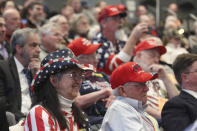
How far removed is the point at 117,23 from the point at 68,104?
2932mm

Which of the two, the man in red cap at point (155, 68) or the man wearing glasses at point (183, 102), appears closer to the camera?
the man wearing glasses at point (183, 102)

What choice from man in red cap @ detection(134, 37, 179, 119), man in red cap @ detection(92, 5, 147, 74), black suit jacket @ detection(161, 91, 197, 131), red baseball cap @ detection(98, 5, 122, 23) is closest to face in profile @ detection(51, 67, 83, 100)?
black suit jacket @ detection(161, 91, 197, 131)

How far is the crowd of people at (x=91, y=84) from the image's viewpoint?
310 centimetres

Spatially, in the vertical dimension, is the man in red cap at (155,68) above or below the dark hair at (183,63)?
below

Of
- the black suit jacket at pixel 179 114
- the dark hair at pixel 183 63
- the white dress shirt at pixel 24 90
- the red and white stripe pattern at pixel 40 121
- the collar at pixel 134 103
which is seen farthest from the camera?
the white dress shirt at pixel 24 90

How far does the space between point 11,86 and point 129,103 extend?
147 centimetres

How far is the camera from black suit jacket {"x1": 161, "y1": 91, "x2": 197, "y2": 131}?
348 cm

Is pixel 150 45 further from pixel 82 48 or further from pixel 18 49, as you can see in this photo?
pixel 18 49

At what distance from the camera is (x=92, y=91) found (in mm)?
4266

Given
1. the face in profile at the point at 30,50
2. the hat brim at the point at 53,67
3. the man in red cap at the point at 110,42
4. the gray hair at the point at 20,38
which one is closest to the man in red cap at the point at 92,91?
the face in profile at the point at 30,50

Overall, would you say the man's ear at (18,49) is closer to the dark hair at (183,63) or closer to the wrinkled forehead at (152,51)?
the wrinkled forehead at (152,51)

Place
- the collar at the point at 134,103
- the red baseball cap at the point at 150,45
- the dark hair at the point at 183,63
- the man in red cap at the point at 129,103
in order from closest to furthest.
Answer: the man in red cap at the point at 129,103 < the collar at the point at 134,103 < the dark hair at the point at 183,63 < the red baseball cap at the point at 150,45

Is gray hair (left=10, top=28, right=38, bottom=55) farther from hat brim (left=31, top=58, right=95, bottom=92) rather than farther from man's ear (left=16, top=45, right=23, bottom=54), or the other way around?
hat brim (left=31, top=58, right=95, bottom=92)

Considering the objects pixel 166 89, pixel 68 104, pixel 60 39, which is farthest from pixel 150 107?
pixel 60 39
